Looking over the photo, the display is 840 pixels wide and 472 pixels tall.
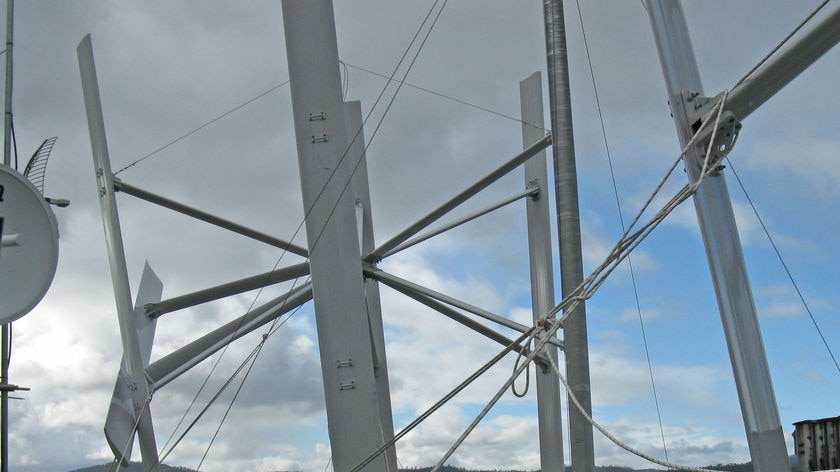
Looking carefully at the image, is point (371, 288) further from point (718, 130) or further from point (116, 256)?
point (718, 130)

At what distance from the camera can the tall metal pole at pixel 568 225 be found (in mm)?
12078

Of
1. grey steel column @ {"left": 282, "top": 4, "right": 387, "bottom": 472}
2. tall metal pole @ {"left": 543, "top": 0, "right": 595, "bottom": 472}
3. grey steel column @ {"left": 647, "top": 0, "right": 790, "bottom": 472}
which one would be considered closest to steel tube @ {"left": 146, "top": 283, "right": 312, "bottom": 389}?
grey steel column @ {"left": 282, "top": 4, "right": 387, "bottom": 472}

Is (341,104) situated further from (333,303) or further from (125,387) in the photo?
(125,387)

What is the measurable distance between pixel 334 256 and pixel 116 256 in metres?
7.06

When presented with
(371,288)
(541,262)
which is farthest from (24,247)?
(541,262)

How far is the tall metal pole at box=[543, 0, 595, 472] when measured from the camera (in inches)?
476

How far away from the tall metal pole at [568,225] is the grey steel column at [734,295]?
241cm

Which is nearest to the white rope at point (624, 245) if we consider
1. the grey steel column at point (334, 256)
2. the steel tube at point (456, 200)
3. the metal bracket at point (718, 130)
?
the metal bracket at point (718, 130)

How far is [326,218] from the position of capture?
44.7ft

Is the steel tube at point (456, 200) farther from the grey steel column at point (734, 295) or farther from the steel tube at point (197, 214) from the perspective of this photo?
the grey steel column at point (734, 295)

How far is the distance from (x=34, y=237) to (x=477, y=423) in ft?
20.9

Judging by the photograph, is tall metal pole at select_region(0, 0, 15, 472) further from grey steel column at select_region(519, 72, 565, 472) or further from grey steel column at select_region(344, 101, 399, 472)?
grey steel column at select_region(519, 72, 565, 472)

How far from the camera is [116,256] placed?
18672 millimetres

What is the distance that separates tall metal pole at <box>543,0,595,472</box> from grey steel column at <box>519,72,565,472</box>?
28.9 feet
